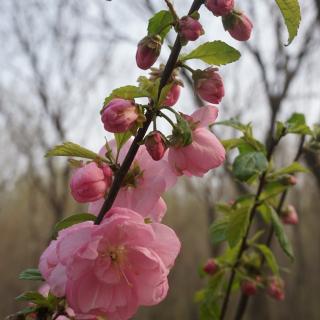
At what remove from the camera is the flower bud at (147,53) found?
1.88 feet

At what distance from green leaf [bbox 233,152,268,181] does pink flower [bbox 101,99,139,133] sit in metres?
0.33

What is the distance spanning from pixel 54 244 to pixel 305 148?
→ 0.66 m

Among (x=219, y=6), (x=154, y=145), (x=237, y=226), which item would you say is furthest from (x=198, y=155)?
(x=237, y=226)

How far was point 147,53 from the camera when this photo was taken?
1.88ft

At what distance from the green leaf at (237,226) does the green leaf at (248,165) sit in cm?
13

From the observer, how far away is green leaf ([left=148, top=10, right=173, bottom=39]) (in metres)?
0.63

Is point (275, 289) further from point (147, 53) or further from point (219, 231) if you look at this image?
point (147, 53)

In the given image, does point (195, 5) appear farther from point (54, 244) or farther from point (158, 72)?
point (54, 244)

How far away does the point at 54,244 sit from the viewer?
21.4 inches

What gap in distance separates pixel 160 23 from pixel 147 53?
8 cm

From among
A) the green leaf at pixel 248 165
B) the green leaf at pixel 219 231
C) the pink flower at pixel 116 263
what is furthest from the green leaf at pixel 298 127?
the pink flower at pixel 116 263

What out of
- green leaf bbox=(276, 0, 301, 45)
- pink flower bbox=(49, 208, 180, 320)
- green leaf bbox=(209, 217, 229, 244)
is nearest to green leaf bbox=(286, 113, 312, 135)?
green leaf bbox=(209, 217, 229, 244)

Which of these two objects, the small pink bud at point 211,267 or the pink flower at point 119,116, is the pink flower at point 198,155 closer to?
the pink flower at point 119,116

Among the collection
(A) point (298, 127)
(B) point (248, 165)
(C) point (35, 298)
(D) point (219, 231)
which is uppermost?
(A) point (298, 127)
